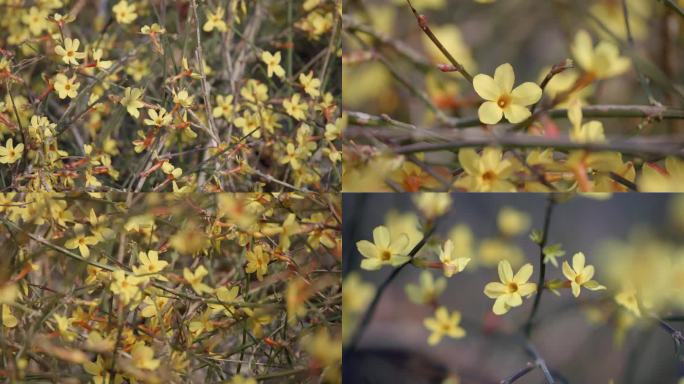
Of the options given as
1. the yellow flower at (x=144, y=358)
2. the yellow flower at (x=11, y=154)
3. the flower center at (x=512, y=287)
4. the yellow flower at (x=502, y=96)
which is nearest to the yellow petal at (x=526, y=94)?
the yellow flower at (x=502, y=96)

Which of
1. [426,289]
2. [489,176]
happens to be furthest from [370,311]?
[489,176]

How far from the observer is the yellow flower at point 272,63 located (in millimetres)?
1185

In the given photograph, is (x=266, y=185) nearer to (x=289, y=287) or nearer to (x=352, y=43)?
(x=289, y=287)

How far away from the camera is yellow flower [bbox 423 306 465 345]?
1.11 m

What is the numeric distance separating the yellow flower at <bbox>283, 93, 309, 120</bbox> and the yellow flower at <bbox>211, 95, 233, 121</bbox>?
9 centimetres

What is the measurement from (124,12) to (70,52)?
4.7 inches

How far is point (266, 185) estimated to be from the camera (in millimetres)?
1135

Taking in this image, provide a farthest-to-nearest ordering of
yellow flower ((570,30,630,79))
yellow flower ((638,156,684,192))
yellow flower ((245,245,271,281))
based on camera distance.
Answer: yellow flower ((245,245,271,281))
yellow flower ((638,156,684,192))
yellow flower ((570,30,630,79))

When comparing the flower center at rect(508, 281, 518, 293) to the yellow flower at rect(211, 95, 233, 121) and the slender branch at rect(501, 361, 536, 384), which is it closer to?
the slender branch at rect(501, 361, 536, 384)

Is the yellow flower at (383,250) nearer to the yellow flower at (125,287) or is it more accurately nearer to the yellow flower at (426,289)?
the yellow flower at (426,289)

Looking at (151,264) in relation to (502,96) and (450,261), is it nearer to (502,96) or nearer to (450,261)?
(450,261)

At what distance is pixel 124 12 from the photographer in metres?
1.21

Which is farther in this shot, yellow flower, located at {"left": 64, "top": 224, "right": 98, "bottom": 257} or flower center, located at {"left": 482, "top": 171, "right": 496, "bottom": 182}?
yellow flower, located at {"left": 64, "top": 224, "right": 98, "bottom": 257}

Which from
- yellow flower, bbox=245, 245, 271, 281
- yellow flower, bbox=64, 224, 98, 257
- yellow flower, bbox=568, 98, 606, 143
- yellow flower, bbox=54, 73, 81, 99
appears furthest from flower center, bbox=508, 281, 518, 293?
yellow flower, bbox=54, 73, 81, 99
